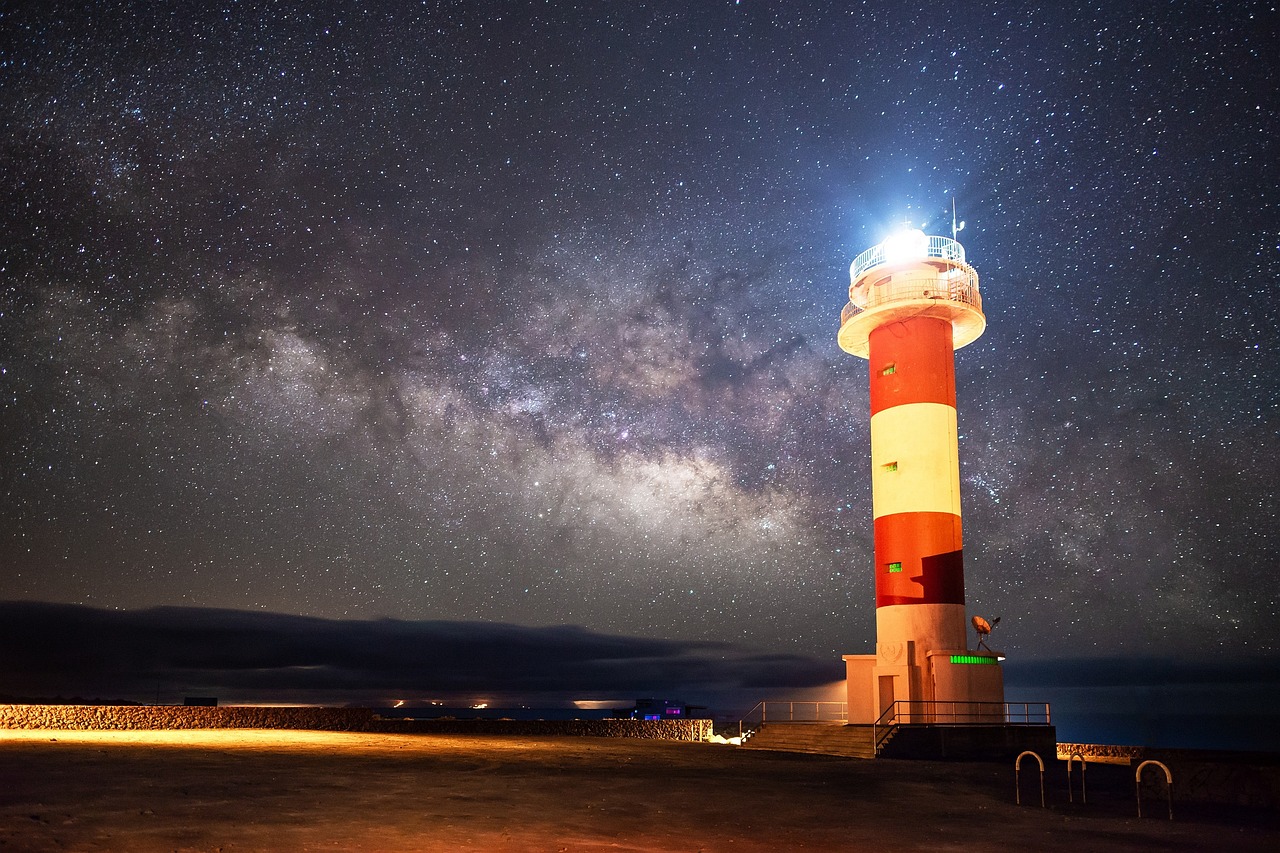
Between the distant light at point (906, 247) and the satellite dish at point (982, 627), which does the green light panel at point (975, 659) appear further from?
the distant light at point (906, 247)

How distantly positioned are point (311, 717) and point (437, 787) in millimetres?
21365

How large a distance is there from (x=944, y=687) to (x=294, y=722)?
22216 mm

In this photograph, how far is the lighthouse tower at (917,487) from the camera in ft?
92.9

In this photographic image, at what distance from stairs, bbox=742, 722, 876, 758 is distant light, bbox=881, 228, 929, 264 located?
15646mm

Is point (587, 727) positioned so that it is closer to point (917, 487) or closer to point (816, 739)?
point (816, 739)

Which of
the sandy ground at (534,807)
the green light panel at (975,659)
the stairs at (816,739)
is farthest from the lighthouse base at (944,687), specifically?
the sandy ground at (534,807)

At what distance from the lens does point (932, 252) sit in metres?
32.1

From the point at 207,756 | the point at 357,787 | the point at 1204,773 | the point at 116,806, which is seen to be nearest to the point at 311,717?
the point at 207,756

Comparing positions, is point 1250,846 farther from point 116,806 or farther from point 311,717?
point 311,717

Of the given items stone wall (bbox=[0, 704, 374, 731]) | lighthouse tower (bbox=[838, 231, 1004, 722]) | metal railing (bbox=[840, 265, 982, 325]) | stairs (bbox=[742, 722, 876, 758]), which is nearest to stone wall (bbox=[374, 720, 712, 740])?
stone wall (bbox=[0, 704, 374, 731])

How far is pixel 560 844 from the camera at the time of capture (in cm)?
953

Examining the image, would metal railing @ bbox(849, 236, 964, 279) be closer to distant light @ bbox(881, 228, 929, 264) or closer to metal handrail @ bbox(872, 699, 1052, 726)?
distant light @ bbox(881, 228, 929, 264)

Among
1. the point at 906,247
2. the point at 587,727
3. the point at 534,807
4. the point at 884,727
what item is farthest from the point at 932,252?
the point at 534,807

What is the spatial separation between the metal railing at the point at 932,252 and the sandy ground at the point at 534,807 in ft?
58.2
